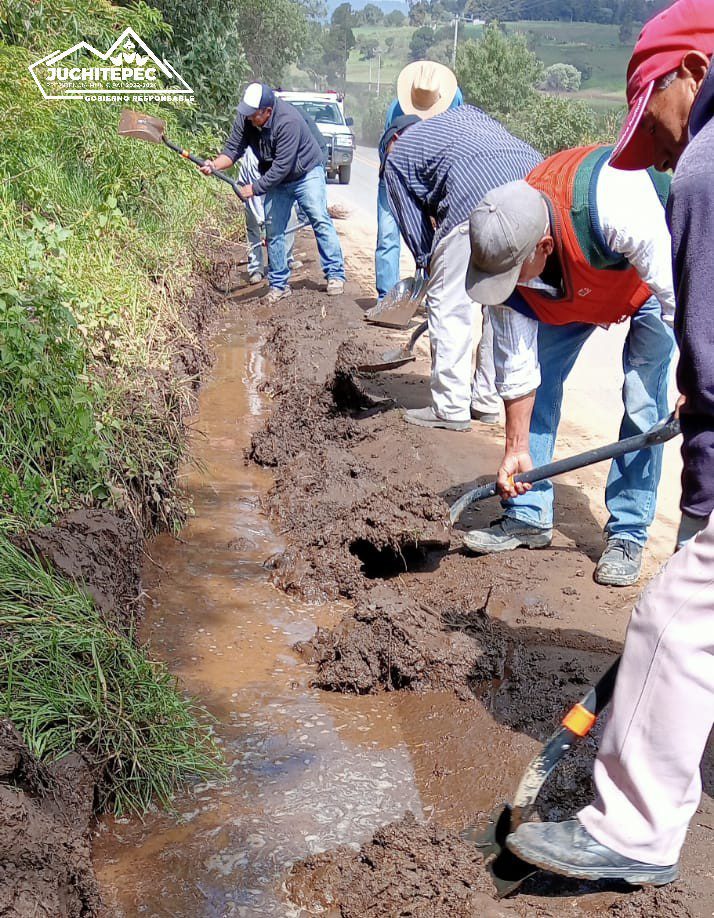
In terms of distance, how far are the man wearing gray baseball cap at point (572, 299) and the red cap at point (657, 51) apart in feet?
2.54

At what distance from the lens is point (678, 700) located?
1.95 meters

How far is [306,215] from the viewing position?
898 centimetres

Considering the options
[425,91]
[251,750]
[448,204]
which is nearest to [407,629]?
[251,750]

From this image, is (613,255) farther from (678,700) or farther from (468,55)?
(468,55)

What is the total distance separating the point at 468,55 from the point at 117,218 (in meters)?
37.2

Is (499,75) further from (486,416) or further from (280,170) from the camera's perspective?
(486,416)

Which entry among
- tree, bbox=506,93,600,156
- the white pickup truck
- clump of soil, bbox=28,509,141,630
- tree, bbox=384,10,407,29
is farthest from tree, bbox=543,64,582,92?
tree, bbox=384,10,407,29

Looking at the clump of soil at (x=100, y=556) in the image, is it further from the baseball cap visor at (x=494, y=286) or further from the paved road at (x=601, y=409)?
the paved road at (x=601, y=409)

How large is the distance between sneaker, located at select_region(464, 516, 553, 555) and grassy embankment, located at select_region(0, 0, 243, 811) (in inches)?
56.7

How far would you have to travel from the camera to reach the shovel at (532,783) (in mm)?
2213

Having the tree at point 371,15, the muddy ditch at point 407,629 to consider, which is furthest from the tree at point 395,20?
the muddy ditch at point 407,629

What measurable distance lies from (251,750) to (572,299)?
6.76 ft

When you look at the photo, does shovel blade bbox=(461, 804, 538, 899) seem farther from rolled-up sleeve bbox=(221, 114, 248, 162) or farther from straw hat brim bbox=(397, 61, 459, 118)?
rolled-up sleeve bbox=(221, 114, 248, 162)

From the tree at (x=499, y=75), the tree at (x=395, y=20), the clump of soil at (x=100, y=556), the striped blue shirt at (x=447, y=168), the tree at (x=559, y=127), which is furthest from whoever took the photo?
the tree at (x=395, y=20)
